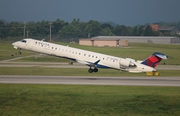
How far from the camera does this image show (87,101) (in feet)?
99.3

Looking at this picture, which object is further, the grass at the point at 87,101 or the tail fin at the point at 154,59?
the tail fin at the point at 154,59

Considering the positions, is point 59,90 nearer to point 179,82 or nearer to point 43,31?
point 179,82

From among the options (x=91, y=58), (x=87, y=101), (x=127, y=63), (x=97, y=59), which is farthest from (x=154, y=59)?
(x=87, y=101)

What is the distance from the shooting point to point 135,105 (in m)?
29.3

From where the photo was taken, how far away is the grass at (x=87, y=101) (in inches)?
1081

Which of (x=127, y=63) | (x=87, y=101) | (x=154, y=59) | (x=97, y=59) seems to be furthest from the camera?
(x=97, y=59)

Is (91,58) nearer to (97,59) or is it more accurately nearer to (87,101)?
(97,59)

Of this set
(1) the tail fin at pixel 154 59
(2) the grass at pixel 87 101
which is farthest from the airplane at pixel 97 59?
(2) the grass at pixel 87 101

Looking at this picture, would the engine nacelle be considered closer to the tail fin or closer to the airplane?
the airplane

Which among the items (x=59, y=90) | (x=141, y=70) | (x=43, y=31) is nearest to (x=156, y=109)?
(x=59, y=90)

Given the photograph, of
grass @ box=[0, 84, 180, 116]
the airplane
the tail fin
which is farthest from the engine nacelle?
grass @ box=[0, 84, 180, 116]

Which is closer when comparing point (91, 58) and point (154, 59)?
point (154, 59)

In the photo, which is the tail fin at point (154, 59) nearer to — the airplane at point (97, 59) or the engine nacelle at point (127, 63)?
the airplane at point (97, 59)

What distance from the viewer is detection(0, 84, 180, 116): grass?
27.5 m
